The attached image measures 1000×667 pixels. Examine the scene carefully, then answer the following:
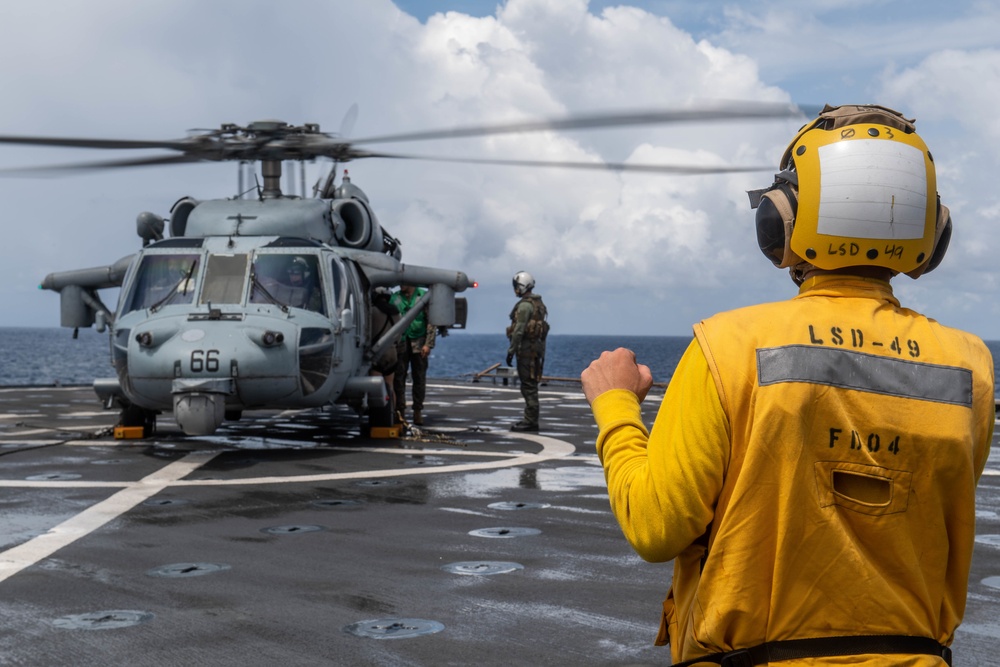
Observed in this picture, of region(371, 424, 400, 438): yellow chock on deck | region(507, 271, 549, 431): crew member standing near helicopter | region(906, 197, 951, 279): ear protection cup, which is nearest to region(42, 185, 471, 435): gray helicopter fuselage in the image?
region(371, 424, 400, 438): yellow chock on deck

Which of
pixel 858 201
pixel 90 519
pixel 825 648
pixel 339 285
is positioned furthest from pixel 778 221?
pixel 339 285

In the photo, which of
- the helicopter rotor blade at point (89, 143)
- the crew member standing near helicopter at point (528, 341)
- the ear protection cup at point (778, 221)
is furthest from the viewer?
the crew member standing near helicopter at point (528, 341)

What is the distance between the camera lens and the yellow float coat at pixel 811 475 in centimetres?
188

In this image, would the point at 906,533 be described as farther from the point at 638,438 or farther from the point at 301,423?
the point at 301,423

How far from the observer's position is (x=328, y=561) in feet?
21.3

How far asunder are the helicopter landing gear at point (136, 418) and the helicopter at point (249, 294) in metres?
0.02

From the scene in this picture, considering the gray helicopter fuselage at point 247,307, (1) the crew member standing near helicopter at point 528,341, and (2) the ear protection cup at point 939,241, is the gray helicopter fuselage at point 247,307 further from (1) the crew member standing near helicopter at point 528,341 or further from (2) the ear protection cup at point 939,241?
(2) the ear protection cup at point 939,241

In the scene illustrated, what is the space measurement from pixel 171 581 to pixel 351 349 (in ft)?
23.2

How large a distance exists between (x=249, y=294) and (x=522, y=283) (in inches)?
163

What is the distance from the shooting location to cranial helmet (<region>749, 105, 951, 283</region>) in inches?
80.6

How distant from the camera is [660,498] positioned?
194 centimetres

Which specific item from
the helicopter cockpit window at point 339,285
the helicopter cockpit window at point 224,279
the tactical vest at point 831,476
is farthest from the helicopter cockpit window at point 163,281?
the tactical vest at point 831,476

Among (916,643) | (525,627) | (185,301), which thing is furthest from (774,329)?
(185,301)

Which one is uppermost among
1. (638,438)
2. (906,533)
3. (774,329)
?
(774,329)
